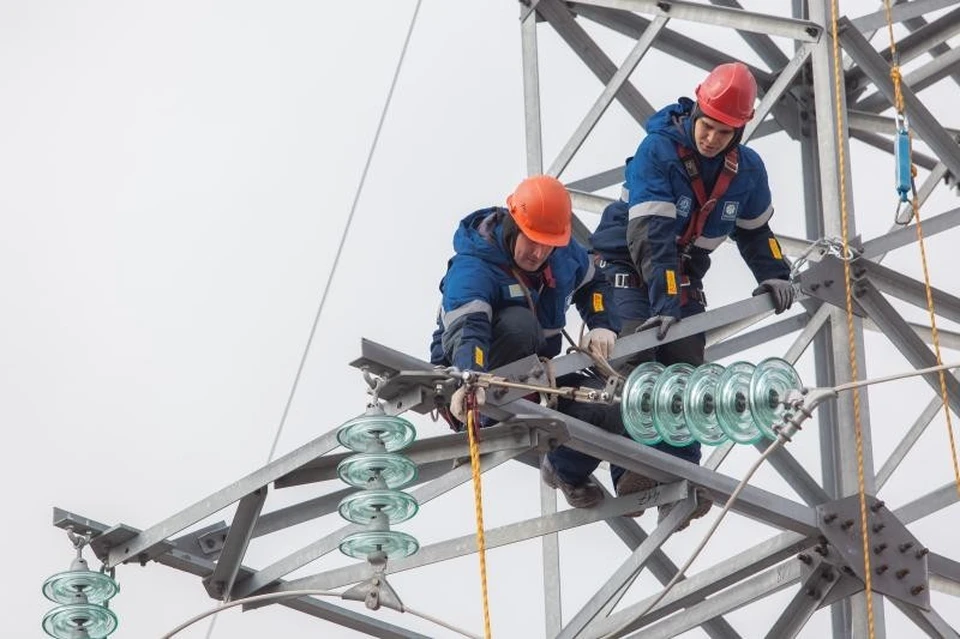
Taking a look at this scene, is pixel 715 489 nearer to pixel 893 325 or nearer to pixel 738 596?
pixel 738 596

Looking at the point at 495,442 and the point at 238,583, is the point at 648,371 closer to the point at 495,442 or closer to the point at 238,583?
the point at 495,442

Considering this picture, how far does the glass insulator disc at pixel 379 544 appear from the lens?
381 inches

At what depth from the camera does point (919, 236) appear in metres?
11.4

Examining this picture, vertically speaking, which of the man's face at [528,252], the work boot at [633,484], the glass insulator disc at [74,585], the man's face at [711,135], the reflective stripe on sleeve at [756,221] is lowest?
the glass insulator disc at [74,585]

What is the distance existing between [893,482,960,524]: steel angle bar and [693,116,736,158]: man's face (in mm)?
1909

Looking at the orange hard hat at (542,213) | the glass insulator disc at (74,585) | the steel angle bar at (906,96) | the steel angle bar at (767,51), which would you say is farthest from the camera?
the steel angle bar at (767,51)

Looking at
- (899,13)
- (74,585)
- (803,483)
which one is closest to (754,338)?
(803,483)

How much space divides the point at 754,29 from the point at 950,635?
10.1 ft

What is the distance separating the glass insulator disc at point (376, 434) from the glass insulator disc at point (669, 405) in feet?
3.68

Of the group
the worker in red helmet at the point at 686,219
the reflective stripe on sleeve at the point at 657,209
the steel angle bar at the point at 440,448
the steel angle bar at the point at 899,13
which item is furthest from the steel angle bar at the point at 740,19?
the steel angle bar at the point at 440,448

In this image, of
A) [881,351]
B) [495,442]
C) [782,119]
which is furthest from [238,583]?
[881,351]

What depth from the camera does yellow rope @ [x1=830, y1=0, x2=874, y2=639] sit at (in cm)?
1054

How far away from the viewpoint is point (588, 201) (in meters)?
12.8

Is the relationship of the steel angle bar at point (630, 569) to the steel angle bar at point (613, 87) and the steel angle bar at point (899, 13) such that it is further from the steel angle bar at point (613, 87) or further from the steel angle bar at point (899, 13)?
the steel angle bar at point (899, 13)
